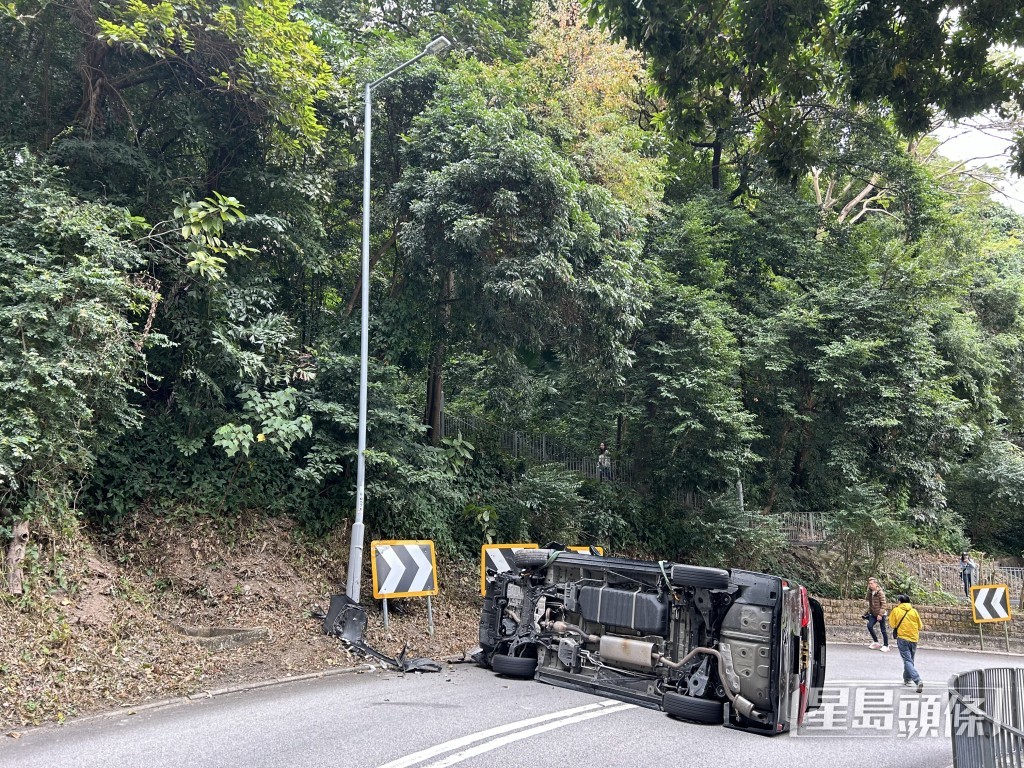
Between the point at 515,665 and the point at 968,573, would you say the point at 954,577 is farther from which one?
the point at 515,665

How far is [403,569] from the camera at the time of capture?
37.2 ft

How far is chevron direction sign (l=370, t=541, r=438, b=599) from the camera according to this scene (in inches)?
437

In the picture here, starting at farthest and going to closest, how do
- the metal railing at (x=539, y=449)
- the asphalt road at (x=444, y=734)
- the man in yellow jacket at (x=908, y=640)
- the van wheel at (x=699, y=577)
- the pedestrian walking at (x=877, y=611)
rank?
the metal railing at (x=539, y=449)
the pedestrian walking at (x=877, y=611)
the man in yellow jacket at (x=908, y=640)
the van wheel at (x=699, y=577)
the asphalt road at (x=444, y=734)

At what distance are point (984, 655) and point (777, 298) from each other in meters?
10.5

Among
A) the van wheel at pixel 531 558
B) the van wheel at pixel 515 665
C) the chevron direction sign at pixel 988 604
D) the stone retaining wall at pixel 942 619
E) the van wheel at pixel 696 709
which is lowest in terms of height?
the stone retaining wall at pixel 942 619

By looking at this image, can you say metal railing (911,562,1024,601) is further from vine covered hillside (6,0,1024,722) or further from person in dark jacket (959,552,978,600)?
vine covered hillside (6,0,1024,722)

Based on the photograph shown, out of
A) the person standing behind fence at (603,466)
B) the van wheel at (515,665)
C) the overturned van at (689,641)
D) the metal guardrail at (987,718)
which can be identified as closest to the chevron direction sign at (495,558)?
the van wheel at (515,665)

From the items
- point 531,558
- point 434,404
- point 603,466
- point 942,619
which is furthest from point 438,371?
point 942,619

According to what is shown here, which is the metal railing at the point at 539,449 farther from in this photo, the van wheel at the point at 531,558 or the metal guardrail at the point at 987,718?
the metal guardrail at the point at 987,718

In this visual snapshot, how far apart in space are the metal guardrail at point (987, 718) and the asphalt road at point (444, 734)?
128 centimetres

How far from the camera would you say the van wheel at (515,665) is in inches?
363

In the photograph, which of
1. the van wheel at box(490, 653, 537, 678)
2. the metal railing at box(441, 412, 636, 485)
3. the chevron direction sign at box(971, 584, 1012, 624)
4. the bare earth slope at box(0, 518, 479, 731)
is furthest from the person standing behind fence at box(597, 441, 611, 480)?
the van wheel at box(490, 653, 537, 678)

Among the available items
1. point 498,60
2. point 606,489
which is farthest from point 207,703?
point 498,60

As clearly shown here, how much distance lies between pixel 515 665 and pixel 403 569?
2762mm
